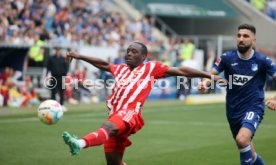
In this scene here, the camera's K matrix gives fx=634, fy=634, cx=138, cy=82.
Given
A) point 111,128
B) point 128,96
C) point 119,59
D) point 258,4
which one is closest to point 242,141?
point 128,96

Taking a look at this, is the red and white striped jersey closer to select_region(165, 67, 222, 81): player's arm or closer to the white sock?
select_region(165, 67, 222, 81): player's arm

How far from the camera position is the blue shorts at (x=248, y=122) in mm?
9055

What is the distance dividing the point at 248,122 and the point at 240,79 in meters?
0.71

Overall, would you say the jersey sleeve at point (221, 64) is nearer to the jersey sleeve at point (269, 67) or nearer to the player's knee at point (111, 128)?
the jersey sleeve at point (269, 67)

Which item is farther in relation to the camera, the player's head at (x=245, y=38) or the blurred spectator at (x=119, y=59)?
the blurred spectator at (x=119, y=59)

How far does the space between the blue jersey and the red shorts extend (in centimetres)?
159

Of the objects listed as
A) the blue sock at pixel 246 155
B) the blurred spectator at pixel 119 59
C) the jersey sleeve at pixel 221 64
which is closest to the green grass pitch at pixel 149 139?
the jersey sleeve at pixel 221 64

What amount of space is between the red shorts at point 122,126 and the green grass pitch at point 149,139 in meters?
2.59

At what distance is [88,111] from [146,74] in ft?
42.5

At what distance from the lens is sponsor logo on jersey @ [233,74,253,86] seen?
9420 mm

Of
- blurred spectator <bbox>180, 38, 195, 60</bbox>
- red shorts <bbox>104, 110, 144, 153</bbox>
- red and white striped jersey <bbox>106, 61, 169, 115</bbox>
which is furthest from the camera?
blurred spectator <bbox>180, 38, 195, 60</bbox>

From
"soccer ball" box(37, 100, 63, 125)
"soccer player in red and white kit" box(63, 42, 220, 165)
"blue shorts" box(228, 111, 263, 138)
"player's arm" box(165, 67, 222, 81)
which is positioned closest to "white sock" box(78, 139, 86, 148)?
"soccer player in red and white kit" box(63, 42, 220, 165)

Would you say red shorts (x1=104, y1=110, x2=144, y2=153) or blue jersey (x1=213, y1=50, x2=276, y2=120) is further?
blue jersey (x1=213, y1=50, x2=276, y2=120)

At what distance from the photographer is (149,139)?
48.5ft
